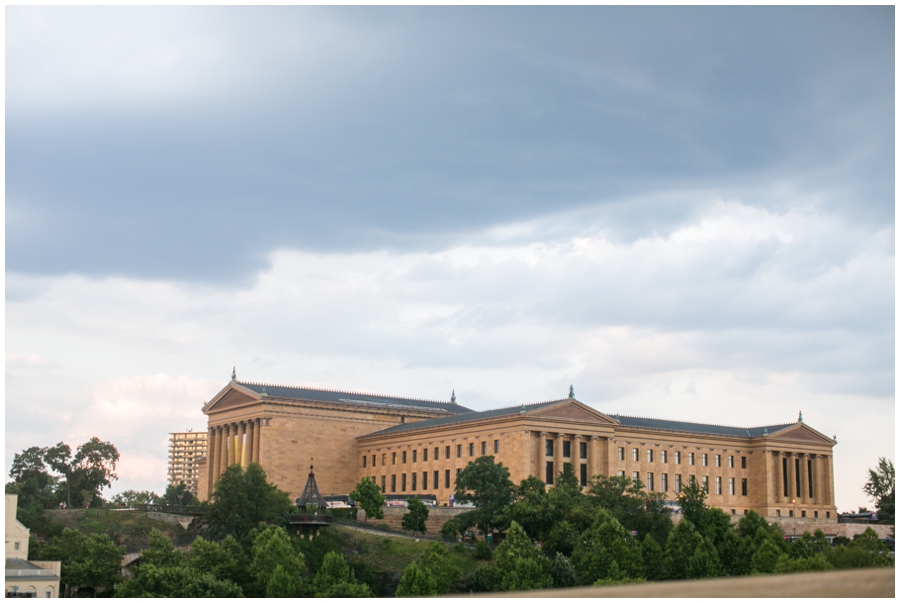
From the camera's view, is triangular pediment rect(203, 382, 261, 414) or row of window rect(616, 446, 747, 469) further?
triangular pediment rect(203, 382, 261, 414)

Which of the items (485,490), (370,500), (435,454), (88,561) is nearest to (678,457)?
(435,454)

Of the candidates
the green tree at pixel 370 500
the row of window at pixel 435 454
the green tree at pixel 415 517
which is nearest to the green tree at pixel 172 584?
the green tree at pixel 415 517

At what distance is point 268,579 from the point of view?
77.6m

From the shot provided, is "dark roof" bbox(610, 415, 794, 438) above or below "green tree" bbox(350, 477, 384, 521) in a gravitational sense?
above

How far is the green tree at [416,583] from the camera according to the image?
7712 centimetres

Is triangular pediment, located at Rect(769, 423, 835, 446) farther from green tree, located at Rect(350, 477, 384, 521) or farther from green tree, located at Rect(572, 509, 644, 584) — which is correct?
green tree, located at Rect(572, 509, 644, 584)

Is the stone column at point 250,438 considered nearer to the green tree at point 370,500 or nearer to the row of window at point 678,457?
the green tree at point 370,500

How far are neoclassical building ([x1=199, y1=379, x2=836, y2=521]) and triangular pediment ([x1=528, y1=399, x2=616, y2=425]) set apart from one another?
13cm

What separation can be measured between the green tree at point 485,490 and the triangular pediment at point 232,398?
112 ft

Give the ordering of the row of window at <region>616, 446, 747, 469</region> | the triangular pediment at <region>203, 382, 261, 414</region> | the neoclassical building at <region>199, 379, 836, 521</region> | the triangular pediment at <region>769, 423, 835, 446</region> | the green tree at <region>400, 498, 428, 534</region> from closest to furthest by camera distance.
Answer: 1. the green tree at <region>400, 498, 428, 534</region>
2. the neoclassical building at <region>199, 379, 836, 521</region>
3. the row of window at <region>616, 446, 747, 469</region>
4. the triangular pediment at <region>203, 382, 261, 414</region>
5. the triangular pediment at <region>769, 423, 835, 446</region>

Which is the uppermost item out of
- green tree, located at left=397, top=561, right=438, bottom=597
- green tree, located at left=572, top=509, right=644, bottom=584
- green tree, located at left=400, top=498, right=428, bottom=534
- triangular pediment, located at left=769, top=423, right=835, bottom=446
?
triangular pediment, located at left=769, top=423, right=835, bottom=446

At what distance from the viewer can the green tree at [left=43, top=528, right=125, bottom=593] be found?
78.2 meters

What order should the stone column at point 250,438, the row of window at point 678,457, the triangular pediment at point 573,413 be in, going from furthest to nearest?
the stone column at point 250,438 < the row of window at point 678,457 < the triangular pediment at point 573,413

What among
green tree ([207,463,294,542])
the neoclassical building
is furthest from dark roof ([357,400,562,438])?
green tree ([207,463,294,542])
